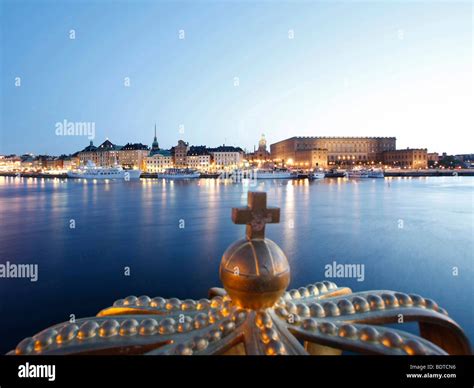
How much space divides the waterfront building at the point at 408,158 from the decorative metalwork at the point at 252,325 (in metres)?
140

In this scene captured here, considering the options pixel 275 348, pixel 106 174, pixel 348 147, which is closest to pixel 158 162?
pixel 106 174

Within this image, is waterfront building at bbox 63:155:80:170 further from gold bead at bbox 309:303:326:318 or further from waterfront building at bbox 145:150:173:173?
gold bead at bbox 309:303:326:318

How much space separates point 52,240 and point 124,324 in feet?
51.6

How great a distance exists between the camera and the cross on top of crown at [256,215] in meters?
2.73

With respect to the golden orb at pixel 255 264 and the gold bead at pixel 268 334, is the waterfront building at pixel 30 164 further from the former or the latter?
the gold bead at pixel 268 334

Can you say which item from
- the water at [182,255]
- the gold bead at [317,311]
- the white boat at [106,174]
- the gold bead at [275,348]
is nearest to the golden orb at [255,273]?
the gold bead at [275,348]

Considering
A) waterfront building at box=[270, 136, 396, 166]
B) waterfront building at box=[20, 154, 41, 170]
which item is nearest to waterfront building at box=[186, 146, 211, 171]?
waterfront building at box=[270, 136, 396, 166]

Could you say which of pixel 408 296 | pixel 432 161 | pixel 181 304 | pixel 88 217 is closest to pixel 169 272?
pixel 181 304

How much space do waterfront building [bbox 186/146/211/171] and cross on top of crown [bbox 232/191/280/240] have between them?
114 metres

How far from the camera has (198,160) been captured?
116500 mm

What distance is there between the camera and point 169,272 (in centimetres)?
1105

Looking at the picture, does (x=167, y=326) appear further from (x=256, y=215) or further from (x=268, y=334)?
(x=256, y=215)

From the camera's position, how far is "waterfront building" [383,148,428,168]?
125562 millimetres
